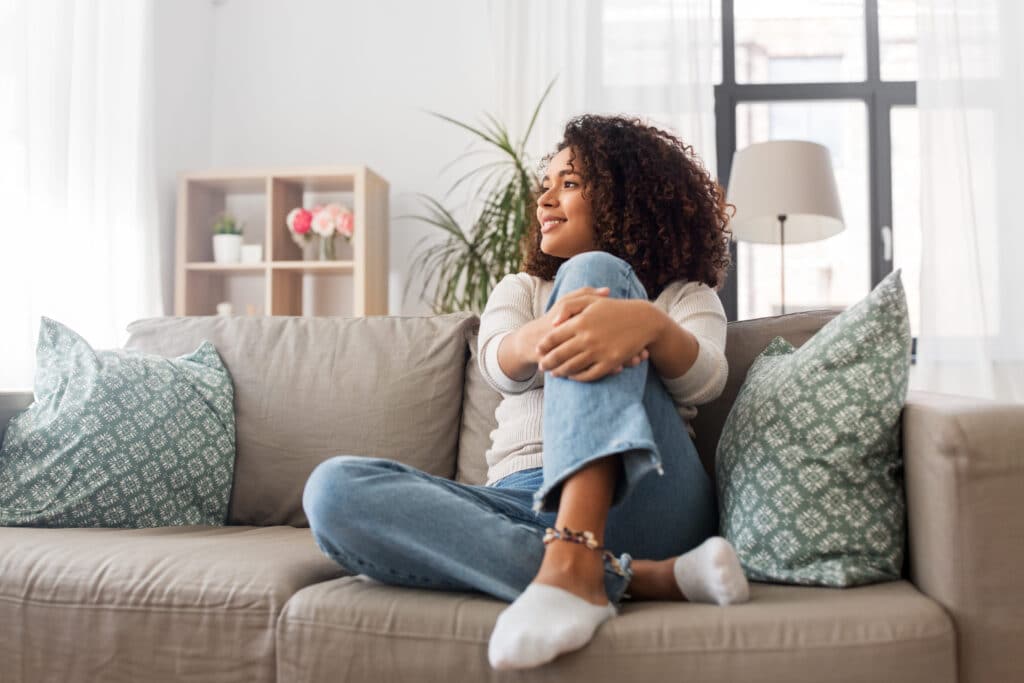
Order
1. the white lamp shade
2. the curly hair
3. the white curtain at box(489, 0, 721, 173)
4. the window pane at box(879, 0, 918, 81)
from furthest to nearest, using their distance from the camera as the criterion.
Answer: the window pane at box(879, 0, 918, 81), the white curtain at box(489, 0, 721, 173), the white lamp shade, the curly hair

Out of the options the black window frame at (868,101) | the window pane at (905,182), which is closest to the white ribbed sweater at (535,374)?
the black window frame at (868,101)

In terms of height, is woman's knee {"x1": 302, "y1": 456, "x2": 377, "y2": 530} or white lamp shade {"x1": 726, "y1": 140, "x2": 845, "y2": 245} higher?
white lamp shade {"x1": 726, "y1": 140, "x2": 845, "y2": 245}

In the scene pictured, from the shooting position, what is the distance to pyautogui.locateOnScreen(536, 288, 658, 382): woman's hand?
1151mm

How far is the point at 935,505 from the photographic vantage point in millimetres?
1114

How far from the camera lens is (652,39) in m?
3.96

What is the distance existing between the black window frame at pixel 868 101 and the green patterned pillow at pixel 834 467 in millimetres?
2817

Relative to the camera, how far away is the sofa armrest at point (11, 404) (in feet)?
5.40

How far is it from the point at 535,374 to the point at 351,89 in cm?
292

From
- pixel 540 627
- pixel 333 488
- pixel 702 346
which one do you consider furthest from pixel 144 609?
pixel 702 346

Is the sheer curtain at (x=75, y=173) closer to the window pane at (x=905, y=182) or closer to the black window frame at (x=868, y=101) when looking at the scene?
the black window frame at (x=868, y=101)

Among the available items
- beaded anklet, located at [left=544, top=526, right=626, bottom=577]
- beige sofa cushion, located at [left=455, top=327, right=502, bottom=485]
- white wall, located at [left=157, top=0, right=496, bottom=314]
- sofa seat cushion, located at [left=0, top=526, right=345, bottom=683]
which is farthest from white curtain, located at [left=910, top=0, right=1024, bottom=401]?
sofa seat cushion, located at [left=0, top=526, right=345, bottom=683]

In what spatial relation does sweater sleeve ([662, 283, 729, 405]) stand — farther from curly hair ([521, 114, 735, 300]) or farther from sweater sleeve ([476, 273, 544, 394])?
sweater sleeve ([476, 273, 544, 394])

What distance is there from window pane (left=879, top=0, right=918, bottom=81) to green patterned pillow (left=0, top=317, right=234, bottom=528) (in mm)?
3383

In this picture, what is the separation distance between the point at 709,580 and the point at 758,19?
3.57 metres
